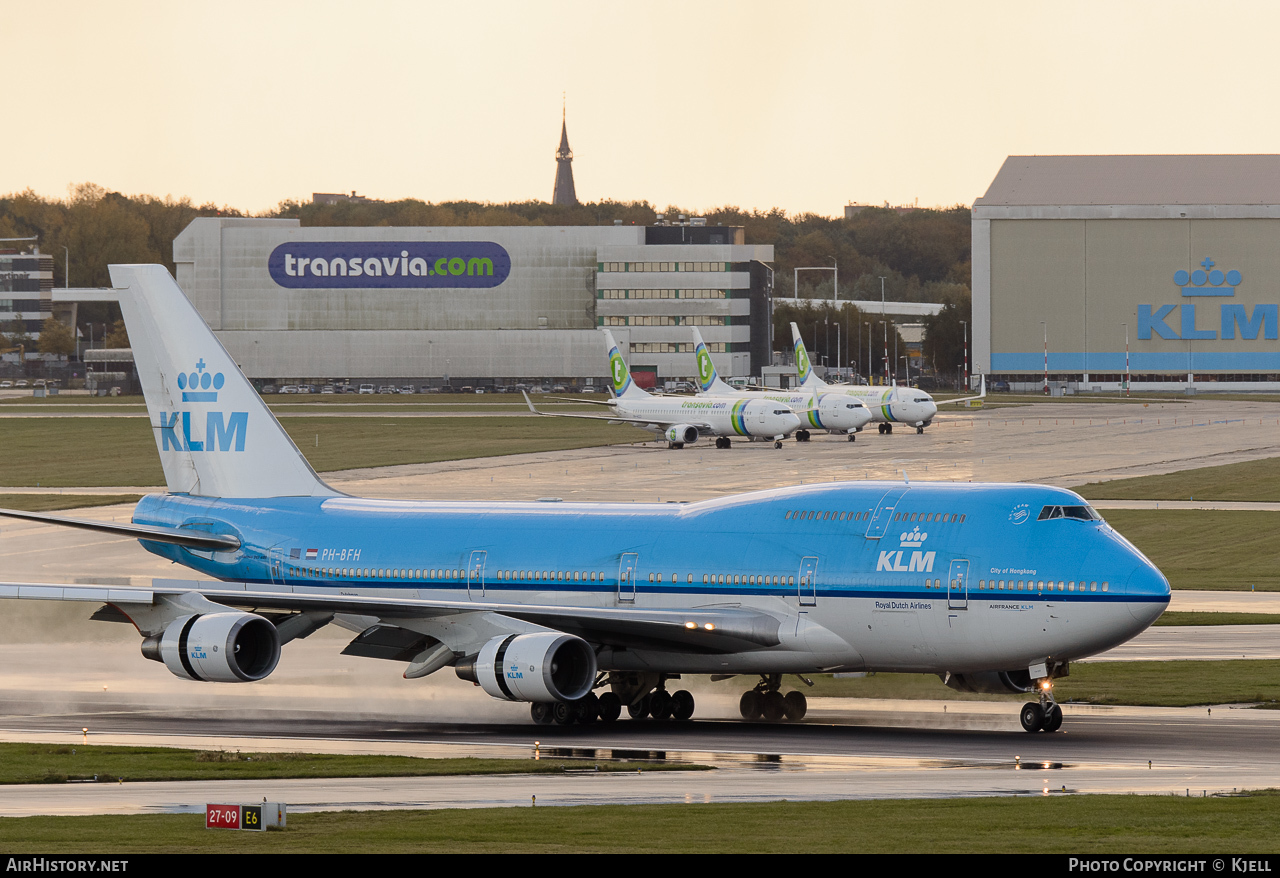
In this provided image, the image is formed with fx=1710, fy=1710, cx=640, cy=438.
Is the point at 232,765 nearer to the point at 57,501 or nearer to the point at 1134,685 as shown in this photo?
the point at 1134,685

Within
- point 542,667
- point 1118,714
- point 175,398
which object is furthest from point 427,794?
point 175,398

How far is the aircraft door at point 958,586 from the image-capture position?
104 ft

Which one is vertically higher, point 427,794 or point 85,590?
point 85,590

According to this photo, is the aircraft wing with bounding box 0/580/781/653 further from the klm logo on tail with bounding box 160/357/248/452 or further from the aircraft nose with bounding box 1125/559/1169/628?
the klm logo on tail with bounding box 160/357/248/452

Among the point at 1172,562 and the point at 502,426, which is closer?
the point at 1172,562

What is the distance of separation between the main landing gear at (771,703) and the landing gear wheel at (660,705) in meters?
1.55

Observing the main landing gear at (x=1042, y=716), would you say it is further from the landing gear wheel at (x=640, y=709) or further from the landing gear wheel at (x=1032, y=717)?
the landing gear wheel at (x=640, y=709)

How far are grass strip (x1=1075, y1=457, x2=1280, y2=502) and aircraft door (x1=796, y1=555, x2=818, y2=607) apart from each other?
168 ft

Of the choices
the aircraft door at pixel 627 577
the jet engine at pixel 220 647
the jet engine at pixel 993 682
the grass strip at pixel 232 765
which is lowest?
the grass strip at pixel 232 765

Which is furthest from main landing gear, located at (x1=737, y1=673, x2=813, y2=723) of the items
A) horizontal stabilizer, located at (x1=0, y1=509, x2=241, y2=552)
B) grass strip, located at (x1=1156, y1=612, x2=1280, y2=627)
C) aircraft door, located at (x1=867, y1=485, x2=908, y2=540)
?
grass strip, located at (x1=1156, y1=612, x2=1280, y2=627)

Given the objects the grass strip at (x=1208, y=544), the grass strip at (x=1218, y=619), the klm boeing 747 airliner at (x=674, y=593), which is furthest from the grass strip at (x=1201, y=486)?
the klm boeing 747 airliner at (x=674, y=593)
